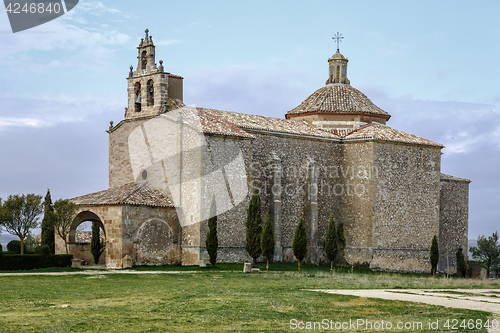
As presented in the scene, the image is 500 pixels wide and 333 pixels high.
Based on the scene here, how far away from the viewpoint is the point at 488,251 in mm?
48375

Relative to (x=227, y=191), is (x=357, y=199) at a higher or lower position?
lower

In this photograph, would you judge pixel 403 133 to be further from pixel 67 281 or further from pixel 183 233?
pixel 67 281

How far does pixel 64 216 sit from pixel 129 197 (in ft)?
11.7

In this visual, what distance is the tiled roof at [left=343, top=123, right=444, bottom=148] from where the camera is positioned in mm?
40094

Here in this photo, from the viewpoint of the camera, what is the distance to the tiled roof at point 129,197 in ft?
111

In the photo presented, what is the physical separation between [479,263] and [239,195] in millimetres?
18722

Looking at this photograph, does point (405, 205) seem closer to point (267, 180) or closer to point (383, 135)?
point (383, 135)

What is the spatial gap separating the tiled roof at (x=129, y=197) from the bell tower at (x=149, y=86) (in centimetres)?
421

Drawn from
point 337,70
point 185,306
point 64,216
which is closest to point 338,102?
point 337,70

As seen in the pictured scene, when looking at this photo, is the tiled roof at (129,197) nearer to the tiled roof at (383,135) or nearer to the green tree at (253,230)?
the green tree at (253,230)

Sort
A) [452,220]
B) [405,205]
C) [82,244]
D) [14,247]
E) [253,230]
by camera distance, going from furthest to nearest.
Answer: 1. [452,220]
2. [82,244]
3. [405,205]
4. [14,247]
5. [253,230]

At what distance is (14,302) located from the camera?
18703mm

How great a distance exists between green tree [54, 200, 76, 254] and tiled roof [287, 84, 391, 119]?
618 inches

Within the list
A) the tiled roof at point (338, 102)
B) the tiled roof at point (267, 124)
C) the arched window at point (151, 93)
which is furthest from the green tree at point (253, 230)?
the tiled roof at point (338, 102)
